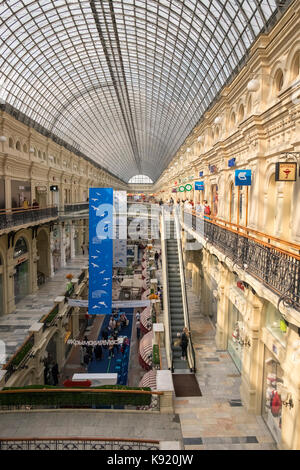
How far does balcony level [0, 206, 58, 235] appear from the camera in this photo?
61.2ft

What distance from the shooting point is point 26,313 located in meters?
21.5

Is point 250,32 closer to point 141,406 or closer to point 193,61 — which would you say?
point 193,61

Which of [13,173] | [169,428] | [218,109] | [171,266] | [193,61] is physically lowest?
[169,428]

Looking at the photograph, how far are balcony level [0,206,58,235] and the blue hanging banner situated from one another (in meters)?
5.78

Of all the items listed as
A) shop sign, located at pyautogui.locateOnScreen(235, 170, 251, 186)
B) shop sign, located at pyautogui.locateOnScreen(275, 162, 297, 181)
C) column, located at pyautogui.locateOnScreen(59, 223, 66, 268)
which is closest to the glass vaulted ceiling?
shop sign, located at pyautogui.locateOnScreen(235, 170, 251, 186)

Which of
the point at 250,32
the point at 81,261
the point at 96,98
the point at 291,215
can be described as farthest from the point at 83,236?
the point at 291,215

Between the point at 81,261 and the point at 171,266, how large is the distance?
20128 millimetres

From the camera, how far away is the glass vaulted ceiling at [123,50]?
1980cm

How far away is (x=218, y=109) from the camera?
797 inches

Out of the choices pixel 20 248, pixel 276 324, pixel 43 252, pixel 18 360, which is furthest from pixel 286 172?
pixel 43 252

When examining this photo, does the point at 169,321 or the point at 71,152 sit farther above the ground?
the point at 71,152

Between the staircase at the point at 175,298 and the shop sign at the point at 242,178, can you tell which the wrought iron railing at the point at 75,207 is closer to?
the staircase at the point at 175,298

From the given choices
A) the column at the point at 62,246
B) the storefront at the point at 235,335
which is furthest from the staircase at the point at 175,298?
the column at the point at 62,246

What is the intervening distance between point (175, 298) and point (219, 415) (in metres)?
7.72
